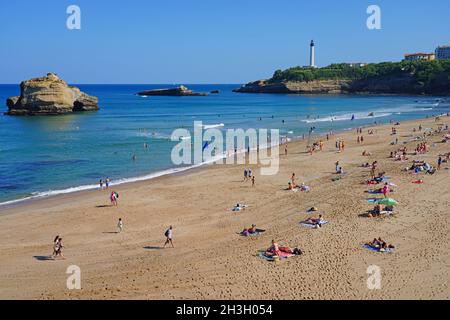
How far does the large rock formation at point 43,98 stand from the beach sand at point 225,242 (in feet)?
178

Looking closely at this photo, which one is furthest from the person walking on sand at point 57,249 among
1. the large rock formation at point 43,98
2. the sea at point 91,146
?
the large rock formation at point 43,98

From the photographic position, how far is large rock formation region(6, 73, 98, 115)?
2906 inches

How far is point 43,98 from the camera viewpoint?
248ft

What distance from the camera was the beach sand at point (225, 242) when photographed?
522 inches

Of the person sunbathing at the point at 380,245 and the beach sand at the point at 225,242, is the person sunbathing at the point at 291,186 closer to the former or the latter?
the beach sand at the point at 225,242

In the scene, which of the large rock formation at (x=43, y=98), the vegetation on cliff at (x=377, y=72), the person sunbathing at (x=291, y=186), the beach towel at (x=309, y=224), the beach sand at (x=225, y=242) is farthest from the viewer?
the vegetation on cliff at (x=377, y=72)

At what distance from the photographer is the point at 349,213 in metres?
20.1

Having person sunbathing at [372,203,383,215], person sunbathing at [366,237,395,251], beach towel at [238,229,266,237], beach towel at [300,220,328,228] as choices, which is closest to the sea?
beach towel at [238,229,266,237]

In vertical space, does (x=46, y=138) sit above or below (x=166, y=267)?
above

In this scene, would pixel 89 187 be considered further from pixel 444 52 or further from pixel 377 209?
pixel 444 52

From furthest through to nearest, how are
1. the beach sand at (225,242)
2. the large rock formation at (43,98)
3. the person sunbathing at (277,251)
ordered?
the large rock formation at (43,98), the person sunbathing at (277,251), the beach sand at (225,242)

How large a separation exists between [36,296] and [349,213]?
13110 millimetres
